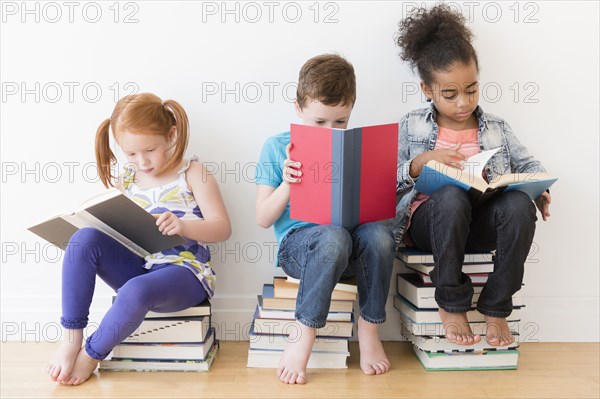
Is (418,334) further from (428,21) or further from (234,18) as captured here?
(234,18)

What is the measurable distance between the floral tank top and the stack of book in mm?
136

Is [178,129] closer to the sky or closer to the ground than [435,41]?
closer to the ground

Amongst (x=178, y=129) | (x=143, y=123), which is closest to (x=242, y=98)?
(x=178, y=129)

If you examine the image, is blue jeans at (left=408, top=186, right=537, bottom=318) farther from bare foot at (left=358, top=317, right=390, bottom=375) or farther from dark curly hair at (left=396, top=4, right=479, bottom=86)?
dark curly hair at (left=396, top=4, right=479, bottom=86)

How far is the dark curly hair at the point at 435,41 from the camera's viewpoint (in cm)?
177

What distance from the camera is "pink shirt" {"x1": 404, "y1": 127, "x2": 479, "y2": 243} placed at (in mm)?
1824

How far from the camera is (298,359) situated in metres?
1.59

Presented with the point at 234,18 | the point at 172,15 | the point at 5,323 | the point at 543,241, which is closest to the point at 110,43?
the point at 172,15

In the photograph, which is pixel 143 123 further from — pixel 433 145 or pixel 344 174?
pixel 433 145

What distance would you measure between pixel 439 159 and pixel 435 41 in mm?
353

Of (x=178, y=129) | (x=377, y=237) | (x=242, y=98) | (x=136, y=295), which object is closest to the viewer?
(x=136, y=295)

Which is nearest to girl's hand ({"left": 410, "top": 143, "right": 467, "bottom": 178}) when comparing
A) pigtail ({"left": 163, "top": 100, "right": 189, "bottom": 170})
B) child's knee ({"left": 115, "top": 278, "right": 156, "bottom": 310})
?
pigtail ({"left": 163, "top": 100, "right": 189, "bottom": 170})

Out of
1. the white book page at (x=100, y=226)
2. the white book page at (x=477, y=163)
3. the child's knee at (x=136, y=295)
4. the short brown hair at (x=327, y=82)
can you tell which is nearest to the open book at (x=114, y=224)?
the white book page at (x=100, y=226)

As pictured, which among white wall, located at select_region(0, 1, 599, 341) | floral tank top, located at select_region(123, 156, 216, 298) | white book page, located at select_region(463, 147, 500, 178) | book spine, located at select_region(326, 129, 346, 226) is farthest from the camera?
white wall, located at select_region(0, 1, 599, 341)
